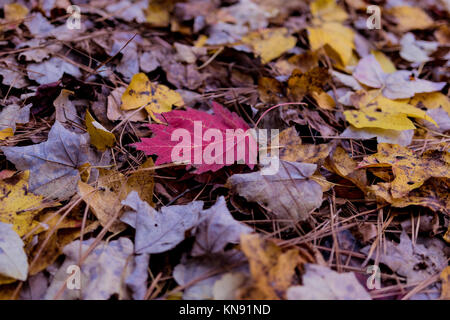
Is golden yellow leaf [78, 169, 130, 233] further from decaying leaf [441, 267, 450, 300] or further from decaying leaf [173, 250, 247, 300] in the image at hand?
decaying leaf [441, 267, 450, 300]

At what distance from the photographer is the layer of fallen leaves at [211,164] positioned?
93 centimetres

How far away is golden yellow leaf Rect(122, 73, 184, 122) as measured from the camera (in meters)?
1.41

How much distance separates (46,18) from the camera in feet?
5.74

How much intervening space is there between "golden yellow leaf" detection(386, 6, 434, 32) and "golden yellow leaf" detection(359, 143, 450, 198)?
1257 mm

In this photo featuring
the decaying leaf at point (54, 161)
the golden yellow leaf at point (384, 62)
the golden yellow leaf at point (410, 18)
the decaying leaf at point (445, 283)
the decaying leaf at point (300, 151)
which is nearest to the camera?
the decaying leaf at point (445, 283)

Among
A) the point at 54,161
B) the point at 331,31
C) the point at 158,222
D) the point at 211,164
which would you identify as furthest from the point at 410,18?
the point at 54,161

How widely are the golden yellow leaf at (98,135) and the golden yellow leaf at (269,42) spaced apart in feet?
3.02

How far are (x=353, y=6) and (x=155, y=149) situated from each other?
1.86m

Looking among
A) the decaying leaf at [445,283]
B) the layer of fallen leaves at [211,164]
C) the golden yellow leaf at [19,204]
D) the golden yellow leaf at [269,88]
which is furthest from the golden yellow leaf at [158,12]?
the decaying leaf at [445,283]

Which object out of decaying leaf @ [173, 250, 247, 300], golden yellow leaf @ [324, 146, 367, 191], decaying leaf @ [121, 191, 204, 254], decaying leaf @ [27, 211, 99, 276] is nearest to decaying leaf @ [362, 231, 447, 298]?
golden yellow leaf @ [324, 146, 367, 191]

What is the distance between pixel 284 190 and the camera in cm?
107

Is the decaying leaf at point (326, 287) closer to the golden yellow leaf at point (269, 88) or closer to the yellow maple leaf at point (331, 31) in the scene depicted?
the golden yellow leaf at point (269, 88)

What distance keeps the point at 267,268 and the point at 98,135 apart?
77 centimetres
